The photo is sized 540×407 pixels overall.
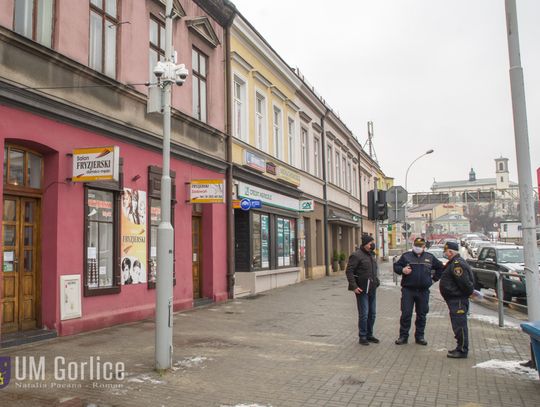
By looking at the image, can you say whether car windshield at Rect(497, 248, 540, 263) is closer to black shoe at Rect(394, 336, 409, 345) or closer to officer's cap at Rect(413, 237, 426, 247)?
officer's cap at Rect(413, 237, 426, 247)

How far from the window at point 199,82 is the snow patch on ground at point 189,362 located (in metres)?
8.18

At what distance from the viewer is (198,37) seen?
14.3m

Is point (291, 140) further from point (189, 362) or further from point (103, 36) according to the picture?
point (189, 362)

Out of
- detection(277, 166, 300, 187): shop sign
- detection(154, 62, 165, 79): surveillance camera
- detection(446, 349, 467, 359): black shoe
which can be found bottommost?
detection(446, 349, 467, 359): black shoe

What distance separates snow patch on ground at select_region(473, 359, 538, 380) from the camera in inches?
254

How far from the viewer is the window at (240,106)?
673 inches

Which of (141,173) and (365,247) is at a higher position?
(141,173)

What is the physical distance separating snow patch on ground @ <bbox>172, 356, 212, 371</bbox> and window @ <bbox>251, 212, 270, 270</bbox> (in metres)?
9.60

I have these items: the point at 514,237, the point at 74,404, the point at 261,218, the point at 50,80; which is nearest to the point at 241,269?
the point at 261,218

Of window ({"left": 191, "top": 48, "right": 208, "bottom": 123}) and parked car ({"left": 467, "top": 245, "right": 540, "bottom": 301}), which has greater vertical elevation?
window ({"left": 191, "top": 48, "right": 208, "bottom": 123})

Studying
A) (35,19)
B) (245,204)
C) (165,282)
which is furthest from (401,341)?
(35,19)

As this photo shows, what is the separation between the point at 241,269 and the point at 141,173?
6508mm

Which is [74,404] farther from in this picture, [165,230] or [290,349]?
[290,349]

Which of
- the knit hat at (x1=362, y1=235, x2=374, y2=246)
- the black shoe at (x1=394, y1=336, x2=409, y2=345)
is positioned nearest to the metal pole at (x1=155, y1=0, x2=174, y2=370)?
the knit hat at (x1=362, y1=235, x2=374, y2=246)
